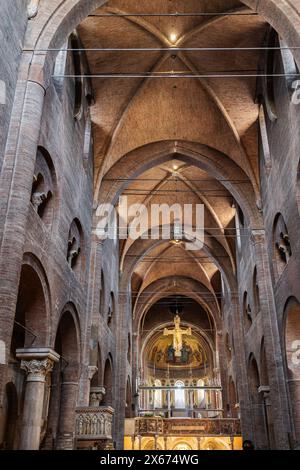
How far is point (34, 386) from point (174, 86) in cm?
1165

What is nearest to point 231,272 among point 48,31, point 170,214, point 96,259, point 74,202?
point 170,214

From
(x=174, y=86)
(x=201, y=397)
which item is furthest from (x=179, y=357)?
(x=174, y=86)

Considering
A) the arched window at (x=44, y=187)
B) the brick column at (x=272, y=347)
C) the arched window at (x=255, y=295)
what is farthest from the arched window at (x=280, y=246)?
the arched window at (x=44, y=187)

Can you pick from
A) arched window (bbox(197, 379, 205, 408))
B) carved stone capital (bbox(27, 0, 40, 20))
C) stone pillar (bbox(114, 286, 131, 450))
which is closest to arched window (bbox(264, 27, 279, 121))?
carved stone capital (bbox(27, 0, 40, 20))

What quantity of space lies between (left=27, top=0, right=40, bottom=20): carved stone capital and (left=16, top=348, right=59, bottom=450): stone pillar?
7.06 metres

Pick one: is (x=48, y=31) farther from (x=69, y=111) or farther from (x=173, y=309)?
(x=173, y=309)

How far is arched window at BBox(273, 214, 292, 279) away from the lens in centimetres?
1313

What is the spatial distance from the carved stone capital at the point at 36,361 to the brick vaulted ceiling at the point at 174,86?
795 centimetres

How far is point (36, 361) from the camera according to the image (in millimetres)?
10078

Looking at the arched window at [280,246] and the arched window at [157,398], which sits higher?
the arched window at [157,398]

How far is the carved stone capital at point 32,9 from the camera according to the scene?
32.1 feet

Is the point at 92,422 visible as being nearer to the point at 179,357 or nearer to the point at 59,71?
the point at 59,71

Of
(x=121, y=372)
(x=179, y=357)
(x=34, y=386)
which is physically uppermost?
(x=179, y=357)

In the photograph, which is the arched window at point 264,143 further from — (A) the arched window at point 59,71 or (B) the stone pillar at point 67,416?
(B) the stone pillar at point 67,416
